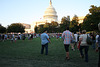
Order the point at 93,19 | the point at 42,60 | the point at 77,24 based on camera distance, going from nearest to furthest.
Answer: the point at 42,60 → the point at 93,19 → the point at 77,24

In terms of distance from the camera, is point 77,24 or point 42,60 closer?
point 42,60

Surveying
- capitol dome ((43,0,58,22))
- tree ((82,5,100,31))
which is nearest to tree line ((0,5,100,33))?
tree ((82,5,100,31))

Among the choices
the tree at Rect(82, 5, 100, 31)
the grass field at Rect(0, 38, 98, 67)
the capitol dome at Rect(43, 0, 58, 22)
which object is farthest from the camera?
the capitol dome at Rect(43, 0, 58, 22)

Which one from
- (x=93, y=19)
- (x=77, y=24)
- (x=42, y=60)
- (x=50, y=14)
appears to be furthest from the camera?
(x=50, y=14)

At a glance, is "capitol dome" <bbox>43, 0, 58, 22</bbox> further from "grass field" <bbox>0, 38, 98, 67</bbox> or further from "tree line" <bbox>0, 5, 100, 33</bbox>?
"grass field" <bbox>0, 38, 98, 67</bbox>

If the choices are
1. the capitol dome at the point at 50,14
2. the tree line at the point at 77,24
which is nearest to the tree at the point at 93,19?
the tree line at the point at 77,24

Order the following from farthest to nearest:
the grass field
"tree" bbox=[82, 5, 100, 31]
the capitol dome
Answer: the capitol dome → "tree" bbox=[82, 5, 100, 31] → the grass field

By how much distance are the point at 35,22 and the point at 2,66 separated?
120m

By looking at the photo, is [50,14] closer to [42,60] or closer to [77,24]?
[77,24]

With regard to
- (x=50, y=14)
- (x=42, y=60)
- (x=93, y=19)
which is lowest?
(x=42, y=60)

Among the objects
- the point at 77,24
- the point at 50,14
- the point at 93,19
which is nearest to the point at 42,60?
the point at 93,19

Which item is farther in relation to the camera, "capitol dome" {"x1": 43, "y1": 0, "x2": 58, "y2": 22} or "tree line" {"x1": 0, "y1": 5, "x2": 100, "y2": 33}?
"capitol dome" {"x1": 43, "y1": 0, "x2": 58, "y2": 22}

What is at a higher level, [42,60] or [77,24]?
[77,24]

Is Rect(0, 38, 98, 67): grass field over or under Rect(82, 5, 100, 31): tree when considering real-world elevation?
under
